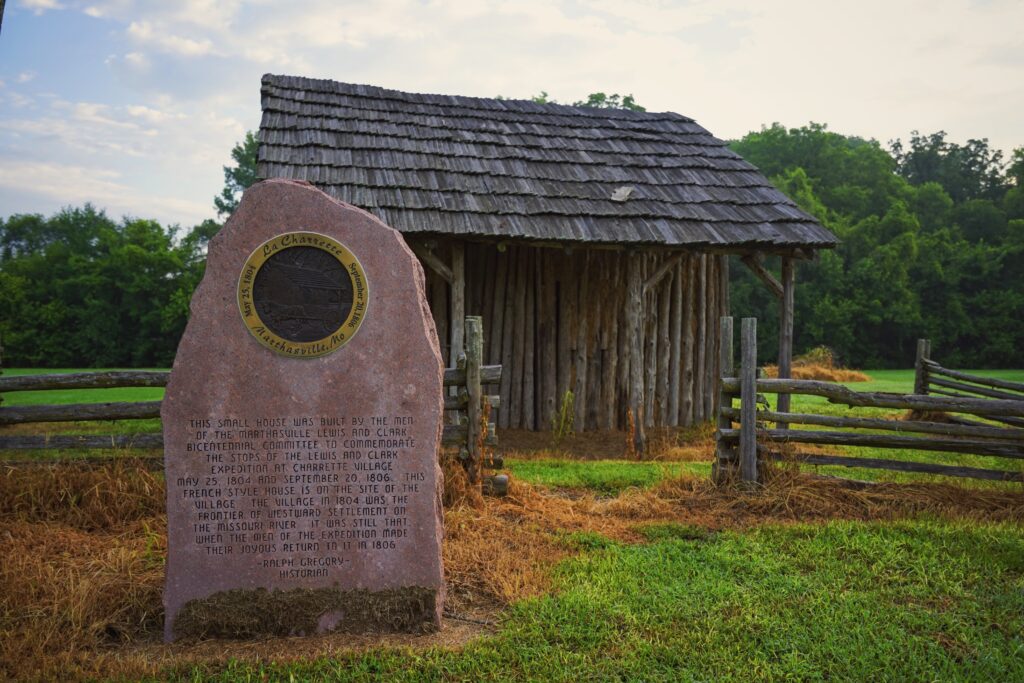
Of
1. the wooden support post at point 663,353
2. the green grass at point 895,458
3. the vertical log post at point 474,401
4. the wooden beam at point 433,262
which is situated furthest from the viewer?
the wooden support post at point 663,353

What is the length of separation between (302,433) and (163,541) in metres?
2.11

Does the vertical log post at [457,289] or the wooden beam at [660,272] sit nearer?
the vertical log post at [457,289]

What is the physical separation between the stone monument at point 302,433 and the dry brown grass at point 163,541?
0.27 metres

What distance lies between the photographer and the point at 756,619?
414 centimetres

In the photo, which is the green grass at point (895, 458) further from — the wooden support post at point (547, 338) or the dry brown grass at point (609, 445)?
the wooden support post at point (547, 338)

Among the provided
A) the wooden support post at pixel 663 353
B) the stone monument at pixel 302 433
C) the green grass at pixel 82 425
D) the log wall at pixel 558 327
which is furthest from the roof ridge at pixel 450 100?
the stone monument at pixel 302 433

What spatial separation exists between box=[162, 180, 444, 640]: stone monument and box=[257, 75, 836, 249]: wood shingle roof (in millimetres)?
5201

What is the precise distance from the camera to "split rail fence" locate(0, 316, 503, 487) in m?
6.17

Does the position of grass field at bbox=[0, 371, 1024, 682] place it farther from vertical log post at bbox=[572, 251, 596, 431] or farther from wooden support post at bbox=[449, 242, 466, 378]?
vertical log post at bbox=[572, 251, 596, 431]

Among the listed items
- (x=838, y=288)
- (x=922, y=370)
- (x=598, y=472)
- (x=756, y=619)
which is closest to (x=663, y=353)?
(x=598, y=472)

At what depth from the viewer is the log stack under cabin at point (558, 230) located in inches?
388

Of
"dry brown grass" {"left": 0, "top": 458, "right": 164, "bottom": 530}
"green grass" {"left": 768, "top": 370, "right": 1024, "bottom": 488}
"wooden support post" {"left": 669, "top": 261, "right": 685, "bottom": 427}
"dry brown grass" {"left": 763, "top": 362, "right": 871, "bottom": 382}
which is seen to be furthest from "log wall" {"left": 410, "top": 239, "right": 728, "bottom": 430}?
"dry brown grass" {"left": 763, "top": 362, "right": 871, "bottom": 382}

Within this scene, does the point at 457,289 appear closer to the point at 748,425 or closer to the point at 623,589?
the point at 748,425

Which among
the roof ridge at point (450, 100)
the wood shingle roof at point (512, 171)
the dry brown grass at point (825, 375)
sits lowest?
the dry brown grass at point (825, 375)
